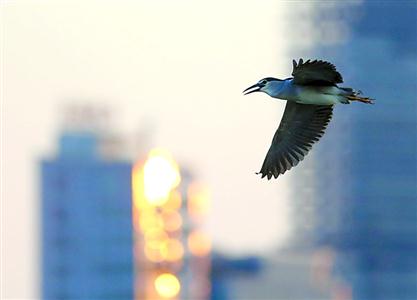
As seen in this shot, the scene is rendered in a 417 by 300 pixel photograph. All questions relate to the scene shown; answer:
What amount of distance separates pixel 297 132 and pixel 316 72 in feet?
3.16

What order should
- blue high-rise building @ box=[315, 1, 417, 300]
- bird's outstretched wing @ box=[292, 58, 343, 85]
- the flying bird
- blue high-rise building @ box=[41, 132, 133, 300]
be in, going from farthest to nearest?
blue high-rise building @ box=[41, 132, 133, 300] < blue high-rise building @ box=[315, 1, 417, 300] < the flying bird < bird's outstretched wing @ box=[292, 58, 343, 85]

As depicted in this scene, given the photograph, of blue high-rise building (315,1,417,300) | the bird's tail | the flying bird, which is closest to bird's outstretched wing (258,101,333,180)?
the flying bird

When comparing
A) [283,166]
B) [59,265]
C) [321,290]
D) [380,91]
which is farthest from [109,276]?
[283,166]

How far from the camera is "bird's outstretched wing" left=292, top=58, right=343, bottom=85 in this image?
31.1 ft

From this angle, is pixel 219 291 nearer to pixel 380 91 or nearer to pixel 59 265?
pixel 59 265

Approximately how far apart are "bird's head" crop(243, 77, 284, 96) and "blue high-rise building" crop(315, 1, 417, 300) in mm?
55201

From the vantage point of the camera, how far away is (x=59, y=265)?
80.4m

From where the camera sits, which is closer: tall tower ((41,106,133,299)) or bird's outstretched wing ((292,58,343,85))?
bird's outstretched wing ((292,58,343,85))

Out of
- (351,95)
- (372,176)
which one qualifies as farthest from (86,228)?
(351,95)

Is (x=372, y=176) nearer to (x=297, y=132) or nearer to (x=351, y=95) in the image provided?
(x=297, y=132)

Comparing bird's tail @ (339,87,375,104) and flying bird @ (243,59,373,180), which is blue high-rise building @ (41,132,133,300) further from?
bird's tail @ (339,87,375,104)

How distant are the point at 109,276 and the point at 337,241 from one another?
1147 cm

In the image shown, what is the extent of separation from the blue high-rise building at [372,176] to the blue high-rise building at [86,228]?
861 cm

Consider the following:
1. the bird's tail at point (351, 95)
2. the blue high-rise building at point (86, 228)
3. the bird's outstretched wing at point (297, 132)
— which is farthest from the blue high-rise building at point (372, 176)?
the bird's tail at point (351, 95)
